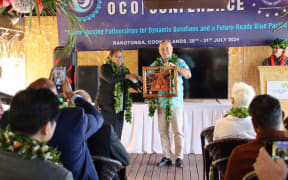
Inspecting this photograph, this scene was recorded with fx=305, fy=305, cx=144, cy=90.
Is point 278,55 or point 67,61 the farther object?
point 67,61

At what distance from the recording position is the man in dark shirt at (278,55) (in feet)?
15.5

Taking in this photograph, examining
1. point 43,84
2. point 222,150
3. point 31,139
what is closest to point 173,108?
point 222,150

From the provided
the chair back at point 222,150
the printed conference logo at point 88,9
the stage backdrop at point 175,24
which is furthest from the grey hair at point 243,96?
the printed conference logo at point 88,9

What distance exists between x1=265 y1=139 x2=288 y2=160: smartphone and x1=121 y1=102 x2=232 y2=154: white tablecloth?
3557mm

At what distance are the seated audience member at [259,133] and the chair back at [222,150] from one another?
0.61m

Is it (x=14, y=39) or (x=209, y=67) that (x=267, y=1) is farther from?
(x=14, y=39)

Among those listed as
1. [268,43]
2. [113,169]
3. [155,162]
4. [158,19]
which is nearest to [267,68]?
[268,43]

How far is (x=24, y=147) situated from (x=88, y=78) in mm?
4327

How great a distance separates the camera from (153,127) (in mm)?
4695

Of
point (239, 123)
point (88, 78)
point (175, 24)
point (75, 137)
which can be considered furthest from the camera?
point (88, 78)

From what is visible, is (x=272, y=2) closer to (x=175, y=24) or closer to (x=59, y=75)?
(x=175, y=24)

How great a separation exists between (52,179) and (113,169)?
103cm

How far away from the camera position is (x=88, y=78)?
18.0 ft

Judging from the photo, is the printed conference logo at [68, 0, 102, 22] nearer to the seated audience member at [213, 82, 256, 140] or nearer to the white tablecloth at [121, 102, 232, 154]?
the white tablecloth at [121, 102, 232, 154]
